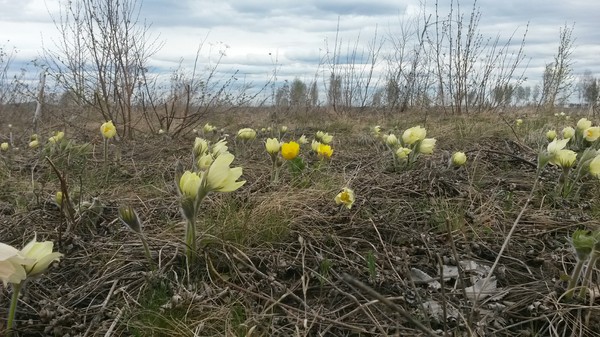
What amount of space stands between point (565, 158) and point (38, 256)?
8.10 feet

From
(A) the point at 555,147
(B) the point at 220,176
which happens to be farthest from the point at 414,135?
(B) the point at 220,176

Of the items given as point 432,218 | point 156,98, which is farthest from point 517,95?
point 432,218

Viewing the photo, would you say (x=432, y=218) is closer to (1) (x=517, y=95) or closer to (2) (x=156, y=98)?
(2) (x=156, y=98)

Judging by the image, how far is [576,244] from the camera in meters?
1.49

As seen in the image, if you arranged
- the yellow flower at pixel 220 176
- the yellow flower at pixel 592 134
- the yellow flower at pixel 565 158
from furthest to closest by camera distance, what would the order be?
1. the yellow flower at pixel 592 134
2. the yellow flower at pixel 565 158
3. the yellow flower at pixel 220 176

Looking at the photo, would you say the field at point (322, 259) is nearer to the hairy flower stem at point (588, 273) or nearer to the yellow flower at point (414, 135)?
the hairy flower stem at point (588, 273)

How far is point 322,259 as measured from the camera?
73.5 inches

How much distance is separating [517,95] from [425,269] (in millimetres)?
10496

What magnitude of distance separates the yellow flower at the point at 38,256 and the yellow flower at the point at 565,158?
2.40 meters

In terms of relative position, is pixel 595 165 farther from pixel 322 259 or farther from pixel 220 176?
pixel 220 176

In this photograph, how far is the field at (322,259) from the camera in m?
1.51

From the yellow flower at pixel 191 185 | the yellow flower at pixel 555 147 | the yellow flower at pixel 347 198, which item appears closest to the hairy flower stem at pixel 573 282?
the yellow flower at pixel 347 198

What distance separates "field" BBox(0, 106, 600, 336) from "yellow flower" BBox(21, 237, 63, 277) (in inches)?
5.5

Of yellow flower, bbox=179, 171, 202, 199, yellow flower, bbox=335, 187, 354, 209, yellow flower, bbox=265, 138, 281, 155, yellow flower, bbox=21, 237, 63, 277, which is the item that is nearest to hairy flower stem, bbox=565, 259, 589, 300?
yellow flower, bbox=335, 187, 354, 209
